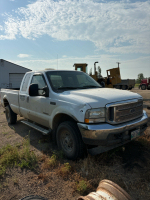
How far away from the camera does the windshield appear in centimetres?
417

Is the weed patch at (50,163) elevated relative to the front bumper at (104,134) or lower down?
lower down

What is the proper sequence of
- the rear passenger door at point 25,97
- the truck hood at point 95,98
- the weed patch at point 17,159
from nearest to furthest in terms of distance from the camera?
the truck hood at point 95,98 < the weed patch at point 17,159 < the rear passenger door at point 25,97

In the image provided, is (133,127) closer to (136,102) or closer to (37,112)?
(136,102)

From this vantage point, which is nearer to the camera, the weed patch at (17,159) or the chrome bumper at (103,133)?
the chrome bumper at (103,133)

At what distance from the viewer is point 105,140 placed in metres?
2.96

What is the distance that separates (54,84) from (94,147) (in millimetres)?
1796

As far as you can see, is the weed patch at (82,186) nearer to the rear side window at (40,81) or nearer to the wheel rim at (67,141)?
Answer: the wheel rim at (67,141)

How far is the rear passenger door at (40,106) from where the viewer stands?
4.13 m

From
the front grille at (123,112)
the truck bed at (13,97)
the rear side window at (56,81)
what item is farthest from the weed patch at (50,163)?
the truck bed at (13,97)

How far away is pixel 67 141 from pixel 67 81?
159cm

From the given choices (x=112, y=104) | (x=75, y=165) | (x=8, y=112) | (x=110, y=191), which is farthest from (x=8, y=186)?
(x=8, y=112)

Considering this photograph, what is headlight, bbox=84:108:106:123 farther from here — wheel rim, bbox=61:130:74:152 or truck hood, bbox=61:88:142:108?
wheel rim, bbox=61:130:74:152

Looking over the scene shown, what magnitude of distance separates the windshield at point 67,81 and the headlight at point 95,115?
1231mm

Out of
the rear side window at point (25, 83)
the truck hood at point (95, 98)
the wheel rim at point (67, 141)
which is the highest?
the rear side window at point (25, 83)
